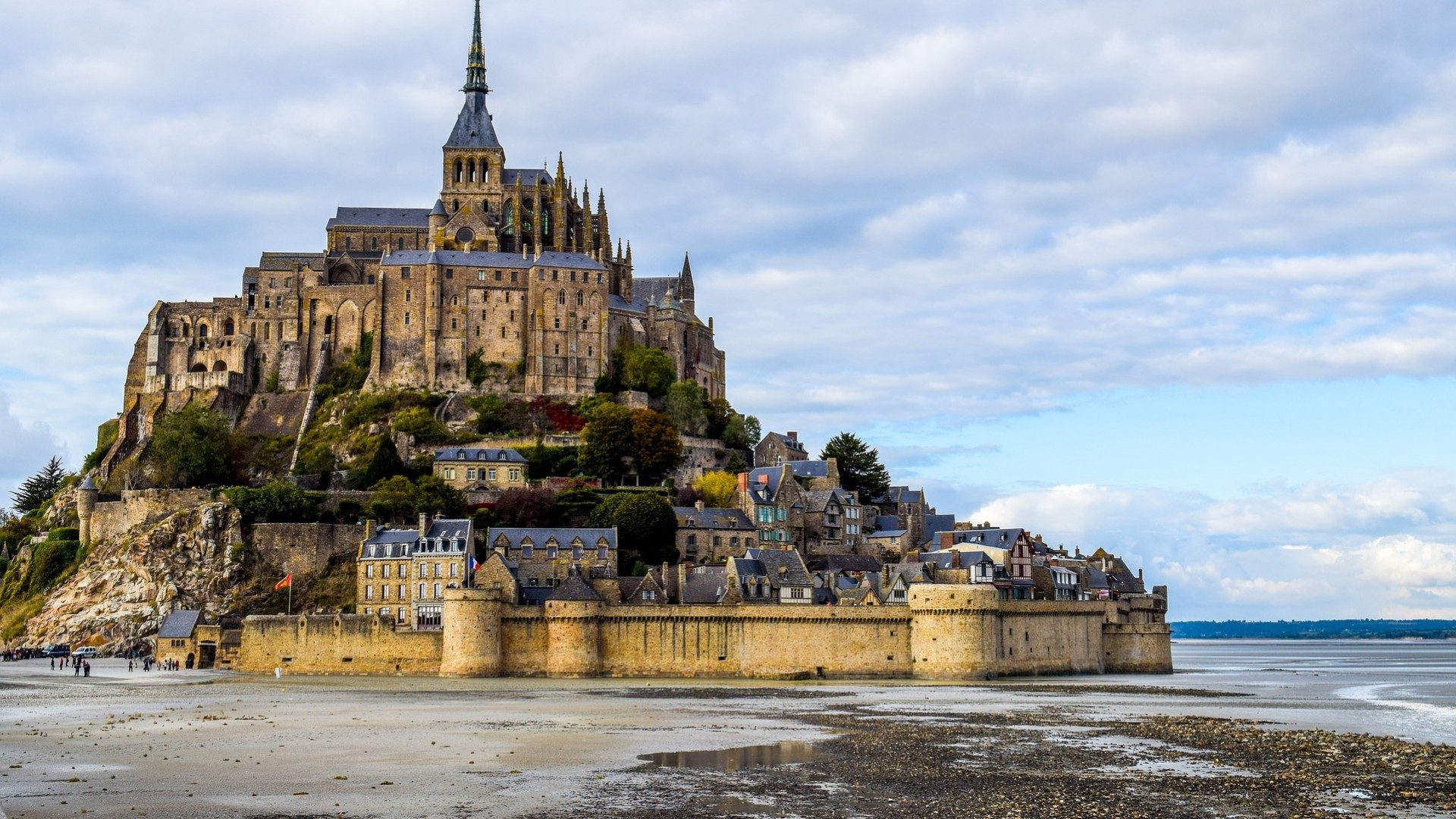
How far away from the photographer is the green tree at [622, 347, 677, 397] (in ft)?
324

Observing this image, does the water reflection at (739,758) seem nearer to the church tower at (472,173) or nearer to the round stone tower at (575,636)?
the round stone tower at (575,636)

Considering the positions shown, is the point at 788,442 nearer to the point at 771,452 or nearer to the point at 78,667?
the point at 771,452

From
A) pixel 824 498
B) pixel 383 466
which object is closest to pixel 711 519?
pixel 824 498

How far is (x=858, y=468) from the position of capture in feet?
314

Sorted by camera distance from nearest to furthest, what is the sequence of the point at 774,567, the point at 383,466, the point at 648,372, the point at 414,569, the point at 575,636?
1. the point at 575,636
2. the point at 414,569
3. the point at 774,567
4. the point at 383,466
5. the point at 648,372

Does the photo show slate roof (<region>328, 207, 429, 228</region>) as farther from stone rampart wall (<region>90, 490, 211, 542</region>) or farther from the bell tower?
stone rampart wall (<region>90, 490, 211, 542</region>)

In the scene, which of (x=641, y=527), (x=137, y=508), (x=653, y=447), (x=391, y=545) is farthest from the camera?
(x=653, y=447)

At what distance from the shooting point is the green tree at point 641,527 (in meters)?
76.6

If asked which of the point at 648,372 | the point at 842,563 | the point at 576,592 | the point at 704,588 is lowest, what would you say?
the point at 576,592

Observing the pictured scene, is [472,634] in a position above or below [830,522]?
below

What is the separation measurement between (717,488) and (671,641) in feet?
70.2

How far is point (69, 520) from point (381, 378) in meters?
20.5

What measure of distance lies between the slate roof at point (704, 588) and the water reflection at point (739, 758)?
98.3ft

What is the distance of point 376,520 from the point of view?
79.6 m
